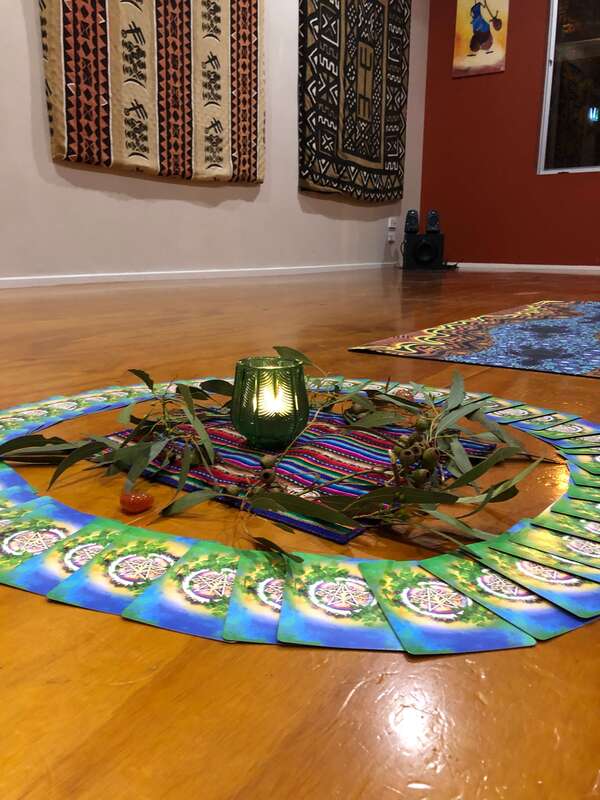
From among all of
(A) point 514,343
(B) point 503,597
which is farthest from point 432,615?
(A) point 514,343

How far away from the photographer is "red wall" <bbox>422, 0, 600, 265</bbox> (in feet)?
16.1

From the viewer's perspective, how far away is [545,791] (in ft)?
0.91

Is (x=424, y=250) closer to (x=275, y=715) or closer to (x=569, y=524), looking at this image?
(x=569, y=524)

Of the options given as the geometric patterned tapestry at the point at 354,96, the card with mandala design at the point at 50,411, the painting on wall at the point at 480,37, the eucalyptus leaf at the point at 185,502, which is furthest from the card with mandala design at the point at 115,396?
the painting on wall at the point at 480,37

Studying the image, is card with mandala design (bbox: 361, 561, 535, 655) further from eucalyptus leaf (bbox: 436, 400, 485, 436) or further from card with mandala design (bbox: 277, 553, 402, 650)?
eucalyptus leaf (bbox: 436, 400, 485, 436)

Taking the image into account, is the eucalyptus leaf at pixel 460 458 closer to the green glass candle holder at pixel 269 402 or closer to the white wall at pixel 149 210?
the green glass candle holder at pixel 269 402

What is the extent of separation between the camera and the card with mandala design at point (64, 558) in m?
0.44

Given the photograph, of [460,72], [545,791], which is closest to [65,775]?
[545,791]

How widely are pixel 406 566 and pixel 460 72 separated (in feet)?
18.5

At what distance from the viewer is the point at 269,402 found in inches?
25.7

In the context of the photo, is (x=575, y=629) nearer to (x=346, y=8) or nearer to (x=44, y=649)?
(x=44, y=649)

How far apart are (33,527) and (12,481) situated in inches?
4.5

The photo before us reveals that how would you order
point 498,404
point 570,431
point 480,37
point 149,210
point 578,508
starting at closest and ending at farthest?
point 578,508
point 570,431
point 498,404
point 149,210
point 480,37

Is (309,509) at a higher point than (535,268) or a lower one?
lower
